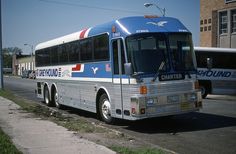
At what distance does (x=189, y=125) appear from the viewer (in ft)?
38.8

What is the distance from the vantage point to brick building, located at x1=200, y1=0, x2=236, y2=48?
36.0 meters

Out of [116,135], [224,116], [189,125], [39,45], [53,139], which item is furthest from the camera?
[39,45]

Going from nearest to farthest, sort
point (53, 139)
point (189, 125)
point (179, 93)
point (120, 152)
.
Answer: point (120, 152) < point (53, 139) < point (179, 93) < point (189, 125)

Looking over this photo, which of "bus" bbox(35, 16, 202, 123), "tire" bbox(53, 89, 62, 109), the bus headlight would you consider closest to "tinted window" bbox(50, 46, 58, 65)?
"tire" bbox(53, 89, 62, 109)

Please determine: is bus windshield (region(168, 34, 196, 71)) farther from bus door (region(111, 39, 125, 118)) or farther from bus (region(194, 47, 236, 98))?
bus (region(194, 47, 236, 98))

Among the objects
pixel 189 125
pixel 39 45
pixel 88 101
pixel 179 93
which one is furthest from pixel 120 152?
pixel 39 45

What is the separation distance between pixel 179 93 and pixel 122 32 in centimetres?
235

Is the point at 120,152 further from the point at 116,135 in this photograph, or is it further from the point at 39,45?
the point at 39,45

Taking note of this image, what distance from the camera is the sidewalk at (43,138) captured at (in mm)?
8289

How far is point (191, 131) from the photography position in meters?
10.8

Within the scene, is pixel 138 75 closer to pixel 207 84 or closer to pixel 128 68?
pixel 128 68

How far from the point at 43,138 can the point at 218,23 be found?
31.1 metres

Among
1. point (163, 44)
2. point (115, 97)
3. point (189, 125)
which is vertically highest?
point (163, 44)

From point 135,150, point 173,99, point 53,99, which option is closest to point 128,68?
point 173,99
